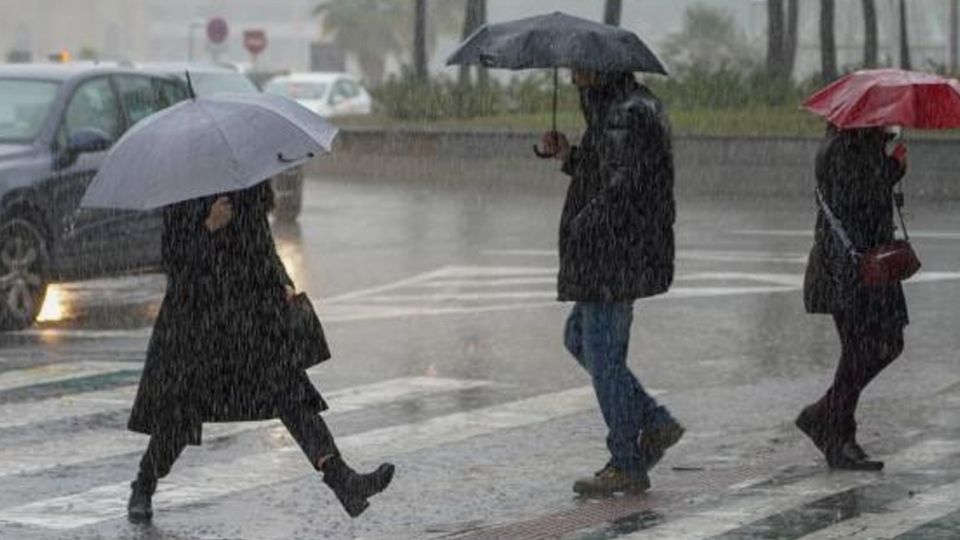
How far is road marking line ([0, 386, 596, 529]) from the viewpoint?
9.53m

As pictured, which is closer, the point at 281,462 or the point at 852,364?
the point at 852,364

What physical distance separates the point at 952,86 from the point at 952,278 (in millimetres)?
7921

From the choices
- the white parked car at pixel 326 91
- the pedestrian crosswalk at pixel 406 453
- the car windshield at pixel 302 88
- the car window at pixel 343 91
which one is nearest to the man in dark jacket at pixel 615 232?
the pedestrian crosswalk at pixel 406 453

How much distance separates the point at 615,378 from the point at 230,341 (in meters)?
1.55

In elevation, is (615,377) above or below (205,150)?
below

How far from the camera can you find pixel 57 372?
13.7m

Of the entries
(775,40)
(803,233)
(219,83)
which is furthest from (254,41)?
(803,233)

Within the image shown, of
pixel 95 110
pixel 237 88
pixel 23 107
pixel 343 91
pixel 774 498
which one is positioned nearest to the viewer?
pixel 774 498

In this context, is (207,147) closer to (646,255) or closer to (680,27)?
(646,255)

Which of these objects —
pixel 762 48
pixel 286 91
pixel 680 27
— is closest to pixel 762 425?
pixel 286 91

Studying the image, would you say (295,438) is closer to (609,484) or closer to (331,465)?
(331,465)

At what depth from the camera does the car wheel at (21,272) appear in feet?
51.6

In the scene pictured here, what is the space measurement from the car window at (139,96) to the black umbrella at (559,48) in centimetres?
746

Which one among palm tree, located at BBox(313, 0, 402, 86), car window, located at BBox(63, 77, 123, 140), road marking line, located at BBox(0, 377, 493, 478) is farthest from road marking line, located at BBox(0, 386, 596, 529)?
palm tree, located at BBox(313, 0, 402, 86)
